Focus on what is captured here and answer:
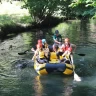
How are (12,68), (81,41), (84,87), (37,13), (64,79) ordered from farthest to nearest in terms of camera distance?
(37,13), (81,41), (12,68), (64,79), (84,87)

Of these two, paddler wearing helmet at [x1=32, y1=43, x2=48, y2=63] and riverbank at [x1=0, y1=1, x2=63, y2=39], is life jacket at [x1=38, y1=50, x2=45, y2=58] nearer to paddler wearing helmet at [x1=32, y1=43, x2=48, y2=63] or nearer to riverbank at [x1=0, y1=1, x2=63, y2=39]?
paddler wearing helmet at [x1=32, y1=43, x2=48, y2=63]

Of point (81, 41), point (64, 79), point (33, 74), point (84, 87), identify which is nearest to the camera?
point (84, 87)

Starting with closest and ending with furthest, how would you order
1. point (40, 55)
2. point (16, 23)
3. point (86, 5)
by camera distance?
point (86, 5) → point (40, 55) → point (16, 23)

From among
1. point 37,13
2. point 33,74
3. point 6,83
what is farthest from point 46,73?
point 37,13

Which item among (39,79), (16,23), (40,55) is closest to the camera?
(39,79)

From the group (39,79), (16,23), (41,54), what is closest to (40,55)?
(41,54)

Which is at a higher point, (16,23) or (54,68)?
(16,23)

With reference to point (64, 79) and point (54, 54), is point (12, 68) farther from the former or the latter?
point (64, 79)

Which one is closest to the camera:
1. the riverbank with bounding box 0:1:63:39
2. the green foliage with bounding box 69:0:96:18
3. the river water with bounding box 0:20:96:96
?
the green foliage with bounding box 69:0:96:18

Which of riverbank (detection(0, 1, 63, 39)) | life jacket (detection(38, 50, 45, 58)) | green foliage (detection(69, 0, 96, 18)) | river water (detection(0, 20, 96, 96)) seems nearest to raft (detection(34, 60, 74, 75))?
river water (detection(0, 20, 96, 96))

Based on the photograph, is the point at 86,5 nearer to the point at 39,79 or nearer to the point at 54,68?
the point at 54,68

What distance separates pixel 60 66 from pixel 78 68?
2.42 m

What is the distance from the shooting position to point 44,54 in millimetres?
15789

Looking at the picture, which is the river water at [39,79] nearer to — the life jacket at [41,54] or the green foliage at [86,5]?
the life jacket at [41,54]
